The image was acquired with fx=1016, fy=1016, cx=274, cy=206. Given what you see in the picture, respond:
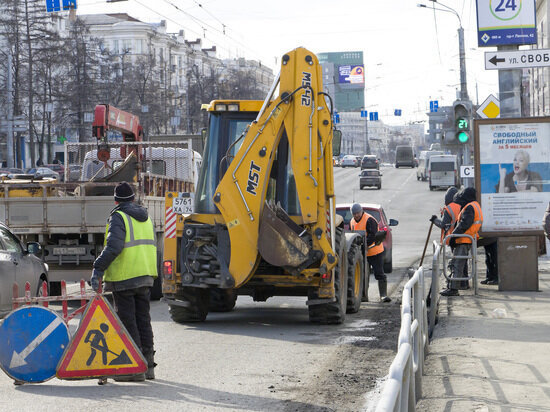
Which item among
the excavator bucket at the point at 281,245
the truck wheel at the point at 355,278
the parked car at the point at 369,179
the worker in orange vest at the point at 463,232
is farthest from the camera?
the parked car at the point at 369,179

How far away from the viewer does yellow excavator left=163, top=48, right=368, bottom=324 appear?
1284 centimetres

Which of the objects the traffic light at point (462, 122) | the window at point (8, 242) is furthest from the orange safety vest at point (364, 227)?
the window at point (8, 242)

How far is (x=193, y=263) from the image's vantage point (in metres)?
13.2

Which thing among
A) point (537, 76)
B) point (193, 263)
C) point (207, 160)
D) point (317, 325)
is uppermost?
point (537, 76)

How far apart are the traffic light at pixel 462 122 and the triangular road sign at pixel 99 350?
1380 cm

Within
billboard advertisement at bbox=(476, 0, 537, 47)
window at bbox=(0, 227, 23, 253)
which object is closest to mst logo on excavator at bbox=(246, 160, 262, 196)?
window at bbox=(0, 227, 23, 253)

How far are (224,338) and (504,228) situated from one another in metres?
6.54

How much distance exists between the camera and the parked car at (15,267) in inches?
527

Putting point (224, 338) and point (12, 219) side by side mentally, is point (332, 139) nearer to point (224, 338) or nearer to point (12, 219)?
point (224, 338)

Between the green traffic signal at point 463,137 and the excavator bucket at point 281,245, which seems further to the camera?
the green traffic signal at point 463,137

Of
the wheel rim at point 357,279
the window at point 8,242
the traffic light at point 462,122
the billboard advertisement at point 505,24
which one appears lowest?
the wheel rim at point 357,279

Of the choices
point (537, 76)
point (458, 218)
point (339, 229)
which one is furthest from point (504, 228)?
point (537, 76)

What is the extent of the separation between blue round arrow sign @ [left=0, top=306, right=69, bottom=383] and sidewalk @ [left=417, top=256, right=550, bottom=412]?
130 inches

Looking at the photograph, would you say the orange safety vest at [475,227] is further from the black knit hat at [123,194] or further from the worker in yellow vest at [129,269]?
the black knit hat at [123,194]
